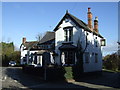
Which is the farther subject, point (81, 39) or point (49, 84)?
point (81, 39)

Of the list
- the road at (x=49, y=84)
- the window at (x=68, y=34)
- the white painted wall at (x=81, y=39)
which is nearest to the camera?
the road at (x=49, y=84)

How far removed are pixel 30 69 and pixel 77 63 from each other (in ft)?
21.0

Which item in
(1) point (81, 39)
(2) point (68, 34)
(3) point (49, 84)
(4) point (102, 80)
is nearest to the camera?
(3) point (49, 84)

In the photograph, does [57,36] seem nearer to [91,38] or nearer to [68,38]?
[68,38]

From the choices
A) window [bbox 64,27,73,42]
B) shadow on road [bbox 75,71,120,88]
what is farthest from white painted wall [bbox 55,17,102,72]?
shadow on road [bbox 75,71,120,88]

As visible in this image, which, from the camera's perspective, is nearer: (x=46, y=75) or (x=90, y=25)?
(x=46, y=75)

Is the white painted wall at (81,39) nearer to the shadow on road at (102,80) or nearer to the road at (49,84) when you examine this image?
the shadow on road at (102,80)

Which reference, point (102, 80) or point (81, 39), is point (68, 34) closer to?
point (81, 39)

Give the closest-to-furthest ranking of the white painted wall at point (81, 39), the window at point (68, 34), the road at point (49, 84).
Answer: the road at point (49, 84) < the white painted wall at point (81, 39) < the window at point (68, 34)

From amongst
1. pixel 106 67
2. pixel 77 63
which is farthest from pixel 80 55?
pixel 106 67

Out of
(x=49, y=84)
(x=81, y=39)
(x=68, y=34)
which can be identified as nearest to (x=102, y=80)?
(x=81, y=39)

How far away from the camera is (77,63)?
28828 mm

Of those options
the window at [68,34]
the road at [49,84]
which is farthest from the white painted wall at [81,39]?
the road at [49,84]

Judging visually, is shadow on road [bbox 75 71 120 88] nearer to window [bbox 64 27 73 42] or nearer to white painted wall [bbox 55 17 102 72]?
white painted wall [bbox 55 17 102 72]
